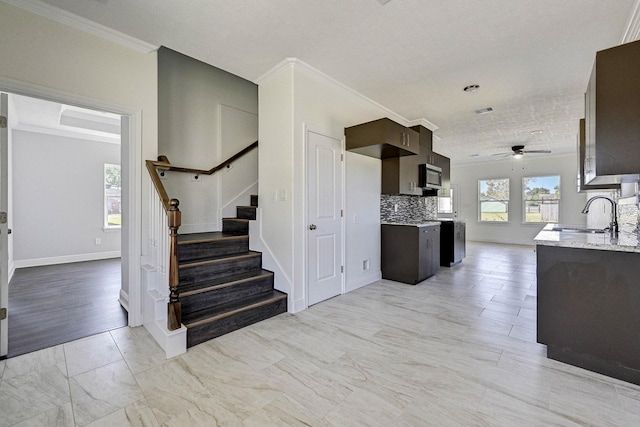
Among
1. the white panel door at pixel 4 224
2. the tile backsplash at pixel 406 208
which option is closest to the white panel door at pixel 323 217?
the tile backsplash at pixel 406 208

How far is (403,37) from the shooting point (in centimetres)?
263

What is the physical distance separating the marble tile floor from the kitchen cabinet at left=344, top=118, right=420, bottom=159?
211 centimetres

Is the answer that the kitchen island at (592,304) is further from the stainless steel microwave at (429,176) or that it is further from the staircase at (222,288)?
the stainless steel microwave at (429,176)

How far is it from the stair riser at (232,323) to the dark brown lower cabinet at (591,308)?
2410mm

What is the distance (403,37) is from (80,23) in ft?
9.31

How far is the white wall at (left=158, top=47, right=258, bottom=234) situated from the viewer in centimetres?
374

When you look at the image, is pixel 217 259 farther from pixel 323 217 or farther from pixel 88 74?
pixel 88 74

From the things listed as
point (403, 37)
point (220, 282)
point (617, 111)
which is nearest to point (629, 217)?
point (617, 111)

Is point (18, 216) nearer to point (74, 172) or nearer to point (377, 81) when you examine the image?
point (74, 172)

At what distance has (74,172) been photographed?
18.7 feet

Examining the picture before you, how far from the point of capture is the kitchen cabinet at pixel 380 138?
3432 millimetres

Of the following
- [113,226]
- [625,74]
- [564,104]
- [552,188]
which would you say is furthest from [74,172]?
[552,188]

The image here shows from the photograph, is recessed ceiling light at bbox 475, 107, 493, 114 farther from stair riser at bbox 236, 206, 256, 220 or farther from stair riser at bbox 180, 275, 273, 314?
stair riser at bbox 180, 275, 273, 314

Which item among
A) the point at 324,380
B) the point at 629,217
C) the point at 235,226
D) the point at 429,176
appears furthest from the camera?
the point at 429,176
